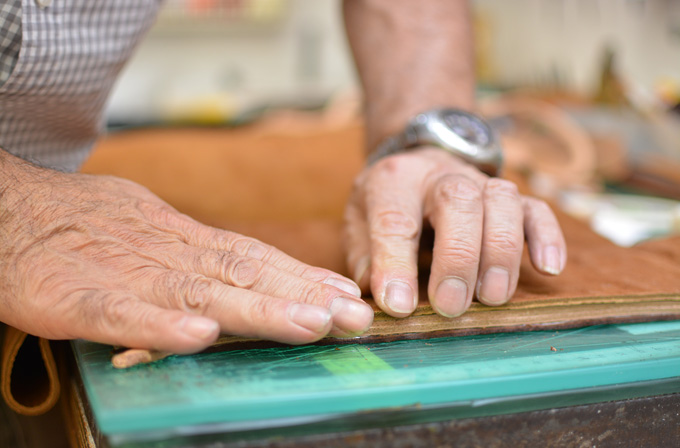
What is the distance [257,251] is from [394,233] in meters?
0.13

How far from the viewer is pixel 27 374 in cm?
48

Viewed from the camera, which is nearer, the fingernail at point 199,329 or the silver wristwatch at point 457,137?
the fingernail at point 199,329

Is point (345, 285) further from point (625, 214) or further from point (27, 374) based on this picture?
point (625, 214)

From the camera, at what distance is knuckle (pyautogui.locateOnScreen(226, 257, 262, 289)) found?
431 millimetres

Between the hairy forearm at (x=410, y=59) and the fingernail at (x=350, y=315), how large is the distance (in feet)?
1.39

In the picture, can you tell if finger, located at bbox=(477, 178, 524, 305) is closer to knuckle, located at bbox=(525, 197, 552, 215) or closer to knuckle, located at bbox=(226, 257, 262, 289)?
knuckle, located at bbox=(525, 197, 552, 215)

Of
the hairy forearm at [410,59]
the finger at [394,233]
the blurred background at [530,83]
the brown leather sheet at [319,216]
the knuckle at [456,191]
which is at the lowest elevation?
the blurred background at [530,83]

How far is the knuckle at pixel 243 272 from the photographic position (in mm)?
431

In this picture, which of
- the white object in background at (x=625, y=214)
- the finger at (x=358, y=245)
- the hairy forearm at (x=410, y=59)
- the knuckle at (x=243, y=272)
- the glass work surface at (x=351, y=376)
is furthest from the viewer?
the white object in background at (x=625, y=214)

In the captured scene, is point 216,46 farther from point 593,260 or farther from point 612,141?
point 593,260

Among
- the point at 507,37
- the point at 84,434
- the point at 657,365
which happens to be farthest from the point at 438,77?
the point at 507,37

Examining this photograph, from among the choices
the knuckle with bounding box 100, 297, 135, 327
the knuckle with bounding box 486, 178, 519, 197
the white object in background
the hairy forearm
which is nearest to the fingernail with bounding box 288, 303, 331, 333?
the knuckle with bounding box 100, 297, 135, 327

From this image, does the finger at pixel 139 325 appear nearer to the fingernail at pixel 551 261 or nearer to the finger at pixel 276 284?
the finger at pixel 276 284

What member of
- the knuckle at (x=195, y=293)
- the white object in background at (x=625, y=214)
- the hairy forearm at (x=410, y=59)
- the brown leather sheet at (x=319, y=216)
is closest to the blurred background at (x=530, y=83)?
the white object in background at (x=625, y=214)
